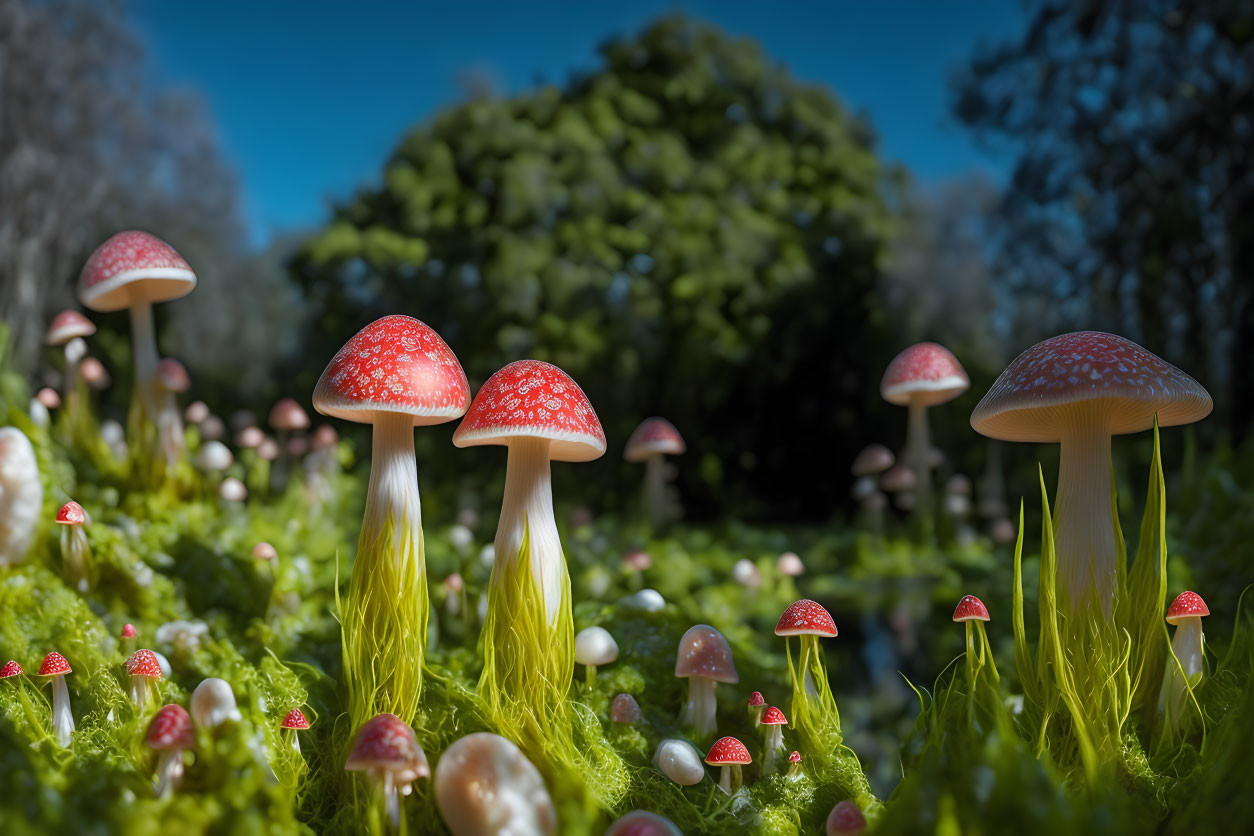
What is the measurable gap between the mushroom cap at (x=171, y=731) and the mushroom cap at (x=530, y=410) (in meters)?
1.21

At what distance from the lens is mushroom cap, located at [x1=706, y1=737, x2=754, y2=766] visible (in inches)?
113

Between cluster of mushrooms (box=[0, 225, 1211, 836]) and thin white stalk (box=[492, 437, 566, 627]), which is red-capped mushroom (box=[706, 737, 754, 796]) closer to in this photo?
cluster of mushrooms (box=[0, 225, 1211, 836])

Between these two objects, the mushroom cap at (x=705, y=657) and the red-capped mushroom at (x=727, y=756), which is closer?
the red-capped mushroom at (x=727, y=756)

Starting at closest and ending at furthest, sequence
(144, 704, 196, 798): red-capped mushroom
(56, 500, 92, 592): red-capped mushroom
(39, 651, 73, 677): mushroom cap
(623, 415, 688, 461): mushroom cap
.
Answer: (144, 704, 196, 798): red-capped mushroom < (39, 651, 73, 677): mushroom cap < (56, 500, 92, 592): red-capped mushroom < (623, 415, 688, 461): mushroom cap

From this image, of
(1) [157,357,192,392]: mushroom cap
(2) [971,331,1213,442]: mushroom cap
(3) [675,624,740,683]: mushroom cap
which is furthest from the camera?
(1) [157,357,192,392]: mushroom cap

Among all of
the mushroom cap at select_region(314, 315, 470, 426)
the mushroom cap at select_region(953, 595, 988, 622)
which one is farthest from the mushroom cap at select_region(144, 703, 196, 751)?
the mushroom cap at select_region(953, 595, 988, 622)

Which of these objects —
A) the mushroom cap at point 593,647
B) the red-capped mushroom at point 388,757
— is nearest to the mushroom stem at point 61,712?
the red-capped mushroom at point 388,757

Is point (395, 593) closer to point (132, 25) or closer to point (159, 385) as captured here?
point (159, 385)

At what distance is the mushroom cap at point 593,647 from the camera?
11.3 feet

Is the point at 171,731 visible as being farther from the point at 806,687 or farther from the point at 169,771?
the point at 806,687

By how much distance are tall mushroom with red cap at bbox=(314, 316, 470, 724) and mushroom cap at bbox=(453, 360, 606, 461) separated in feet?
0.36

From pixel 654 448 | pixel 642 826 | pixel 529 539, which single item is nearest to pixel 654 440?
pixel 654 448

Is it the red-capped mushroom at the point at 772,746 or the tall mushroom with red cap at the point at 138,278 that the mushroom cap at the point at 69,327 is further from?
the red-capped mushroom at the point at 772,746

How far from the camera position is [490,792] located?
8.09 ft
